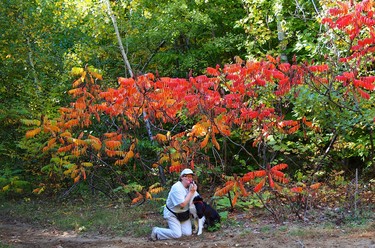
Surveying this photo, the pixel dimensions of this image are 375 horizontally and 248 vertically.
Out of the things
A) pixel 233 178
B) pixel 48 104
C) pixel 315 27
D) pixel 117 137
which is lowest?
pixel 233 178

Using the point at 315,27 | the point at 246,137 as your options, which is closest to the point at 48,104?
the point at 246,137

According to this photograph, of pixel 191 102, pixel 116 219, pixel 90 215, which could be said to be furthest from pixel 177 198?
pixel 90 215

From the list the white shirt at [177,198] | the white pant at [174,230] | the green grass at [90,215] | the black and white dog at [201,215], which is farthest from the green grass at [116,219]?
the white shirt at [177,198]

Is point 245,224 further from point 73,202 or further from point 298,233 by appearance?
point 73,202

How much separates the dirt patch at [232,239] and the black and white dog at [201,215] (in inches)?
7.1

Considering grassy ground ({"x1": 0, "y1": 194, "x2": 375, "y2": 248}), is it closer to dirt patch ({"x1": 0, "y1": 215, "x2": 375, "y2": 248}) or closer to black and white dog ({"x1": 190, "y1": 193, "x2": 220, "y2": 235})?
dirt patch ({"x1": 0, "y1": 215, "x2": 375, "y2": 248})

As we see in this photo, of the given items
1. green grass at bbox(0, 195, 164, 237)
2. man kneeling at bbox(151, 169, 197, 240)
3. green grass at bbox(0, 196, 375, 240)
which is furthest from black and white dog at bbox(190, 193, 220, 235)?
green grass at bbox(0, 195, 164, 237)

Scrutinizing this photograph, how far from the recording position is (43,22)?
46.3ft

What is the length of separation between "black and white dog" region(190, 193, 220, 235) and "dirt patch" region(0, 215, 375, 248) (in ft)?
0.59

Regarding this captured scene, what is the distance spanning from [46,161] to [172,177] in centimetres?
467

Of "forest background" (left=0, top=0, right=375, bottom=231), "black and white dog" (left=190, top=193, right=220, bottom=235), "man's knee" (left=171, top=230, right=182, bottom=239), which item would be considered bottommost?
"man's knee" (left=171, top=230, right=182, bottom=239)

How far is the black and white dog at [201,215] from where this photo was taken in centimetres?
753

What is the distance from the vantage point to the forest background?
27.6 ft

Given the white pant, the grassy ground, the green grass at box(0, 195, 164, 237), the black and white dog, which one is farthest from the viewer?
the green grass at box(0, 195, 164, 237)
